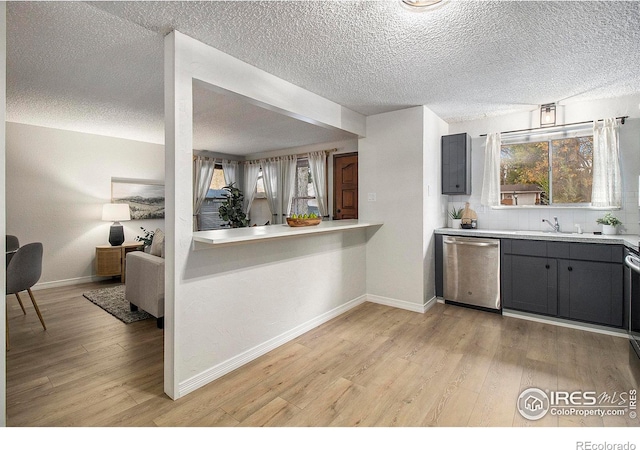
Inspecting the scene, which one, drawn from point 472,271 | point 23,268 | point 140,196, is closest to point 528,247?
point 472,271

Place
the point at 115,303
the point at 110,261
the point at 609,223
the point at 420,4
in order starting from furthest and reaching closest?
1. the point at 110,261
2. the point at 115,303
3. the point at 609,223
4. the point at 420,4

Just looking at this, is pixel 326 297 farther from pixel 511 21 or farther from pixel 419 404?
pixel 511 21

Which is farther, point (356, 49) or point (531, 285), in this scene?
point (531, 285)

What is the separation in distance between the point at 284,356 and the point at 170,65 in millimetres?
2308

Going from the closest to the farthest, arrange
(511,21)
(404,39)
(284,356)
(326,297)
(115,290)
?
(511,21) → (404,39) → (284,356) → (326,297) → (115,290)

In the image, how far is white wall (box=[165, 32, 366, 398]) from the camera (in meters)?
2.05

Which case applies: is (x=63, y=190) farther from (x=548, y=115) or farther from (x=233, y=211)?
(x=548, y=115)

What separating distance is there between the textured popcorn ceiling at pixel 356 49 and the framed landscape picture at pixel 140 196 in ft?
6.44

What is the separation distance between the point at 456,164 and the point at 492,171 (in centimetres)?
46

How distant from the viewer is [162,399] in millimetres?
2033

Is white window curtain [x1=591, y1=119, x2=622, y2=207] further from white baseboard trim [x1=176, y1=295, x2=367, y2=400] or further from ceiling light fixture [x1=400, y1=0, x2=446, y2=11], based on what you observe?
white baseboard trim [x1=176, y1=295, x2=367, y2=400]

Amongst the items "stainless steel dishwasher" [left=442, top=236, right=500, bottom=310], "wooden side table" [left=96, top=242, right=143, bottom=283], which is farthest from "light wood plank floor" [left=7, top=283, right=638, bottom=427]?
Result: "wooden side table" [left=96, top=242, right=143, bottom=283]

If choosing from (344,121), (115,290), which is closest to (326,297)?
(344,121)

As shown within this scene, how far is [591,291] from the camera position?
303 centimetres
